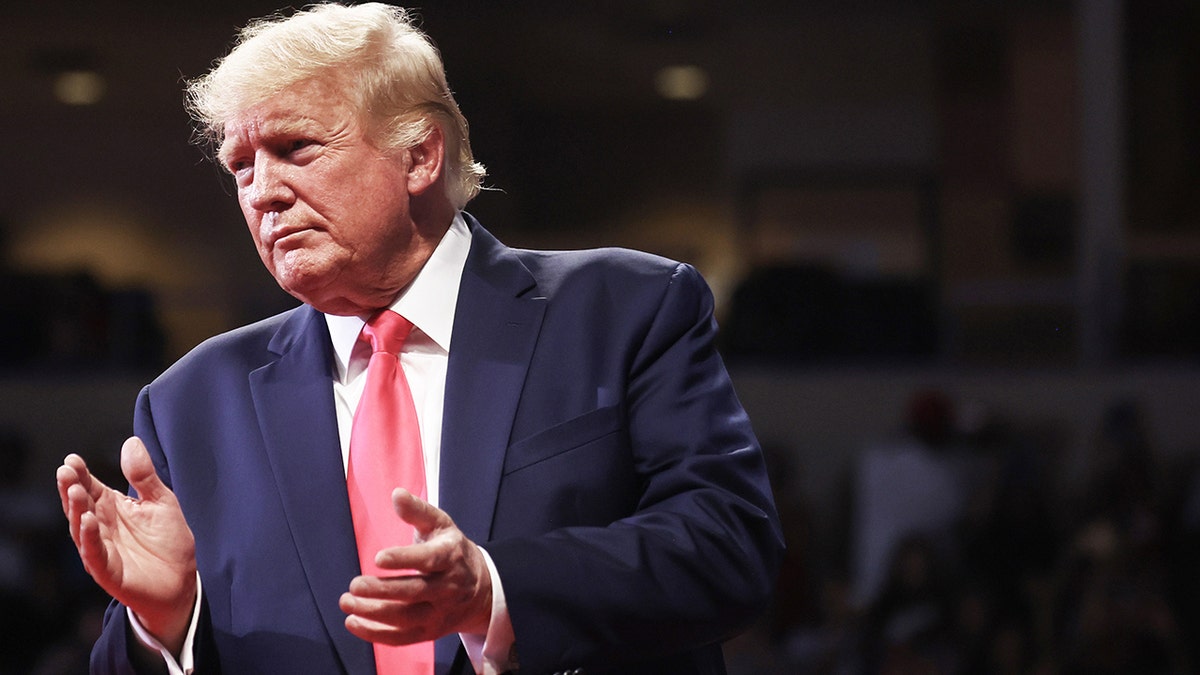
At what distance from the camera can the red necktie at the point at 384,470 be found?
1.07m

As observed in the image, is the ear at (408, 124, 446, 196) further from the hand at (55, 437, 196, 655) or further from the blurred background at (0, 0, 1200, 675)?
the blurred background at (0, 0, 1200, 675)

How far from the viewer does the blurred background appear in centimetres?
418

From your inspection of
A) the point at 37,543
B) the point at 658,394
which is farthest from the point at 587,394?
the point at 37,543

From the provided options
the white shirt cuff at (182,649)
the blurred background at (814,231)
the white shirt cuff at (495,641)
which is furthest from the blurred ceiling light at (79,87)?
the white shirt cuff at (495,641)

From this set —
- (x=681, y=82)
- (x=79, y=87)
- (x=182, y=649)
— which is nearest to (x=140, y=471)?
(x=182, y=649)

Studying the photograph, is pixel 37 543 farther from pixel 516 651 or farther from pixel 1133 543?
pixel 516 651

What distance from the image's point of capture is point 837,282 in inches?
214

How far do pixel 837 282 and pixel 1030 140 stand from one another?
1104mm

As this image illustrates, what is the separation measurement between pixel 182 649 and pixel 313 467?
6.5 inches

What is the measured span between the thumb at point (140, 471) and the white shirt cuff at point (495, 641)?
26 cm

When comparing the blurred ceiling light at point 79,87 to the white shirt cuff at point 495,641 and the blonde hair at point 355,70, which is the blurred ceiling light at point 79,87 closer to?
the blonde hair at point 355,70

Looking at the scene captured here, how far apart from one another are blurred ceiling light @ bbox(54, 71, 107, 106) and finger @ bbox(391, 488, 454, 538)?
5.77 metres

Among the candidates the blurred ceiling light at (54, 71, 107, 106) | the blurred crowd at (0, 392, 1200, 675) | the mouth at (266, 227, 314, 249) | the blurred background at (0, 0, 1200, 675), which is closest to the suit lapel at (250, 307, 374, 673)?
the mouth at (266, 227, 314, 249)

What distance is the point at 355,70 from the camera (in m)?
1.11
